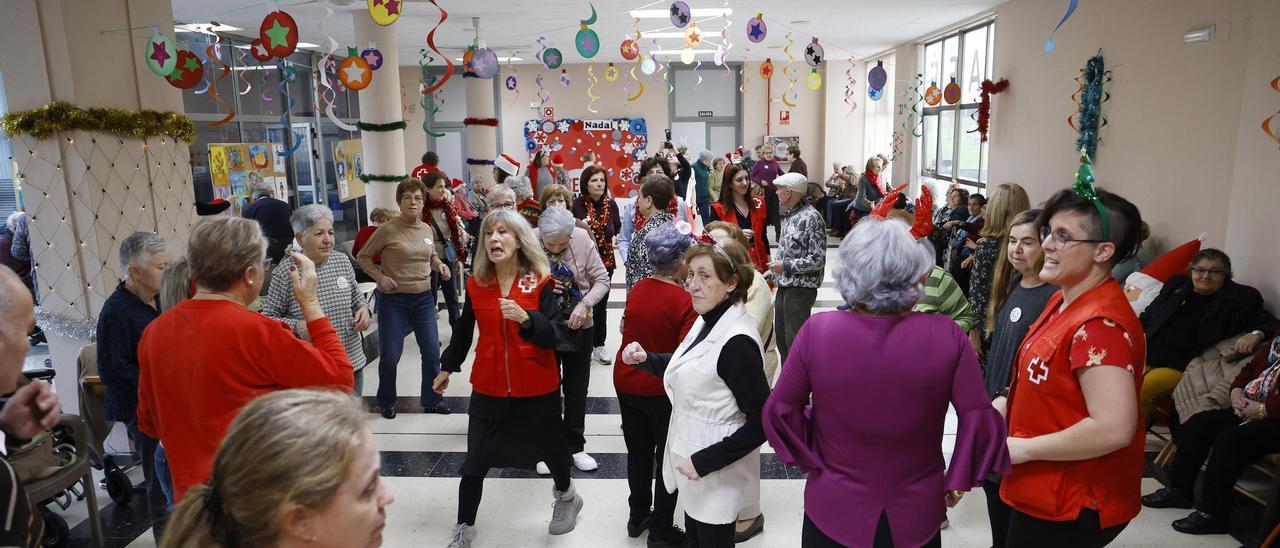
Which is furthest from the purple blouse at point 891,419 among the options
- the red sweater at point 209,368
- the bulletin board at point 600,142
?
the bulletin board at point 600,142

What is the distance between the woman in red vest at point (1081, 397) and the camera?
Result: 73.5 inches

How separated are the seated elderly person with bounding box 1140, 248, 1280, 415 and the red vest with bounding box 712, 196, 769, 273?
2.47 meters

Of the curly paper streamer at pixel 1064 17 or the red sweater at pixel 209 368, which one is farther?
the curly paper streamer at pixel 1064 17

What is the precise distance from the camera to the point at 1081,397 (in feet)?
6.35

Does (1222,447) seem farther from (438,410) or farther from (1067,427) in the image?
(438,410)

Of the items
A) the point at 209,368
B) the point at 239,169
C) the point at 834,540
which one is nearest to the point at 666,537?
the point at 834,540

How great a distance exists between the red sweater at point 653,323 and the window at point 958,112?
8355 mm

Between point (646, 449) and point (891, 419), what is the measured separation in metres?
1.50

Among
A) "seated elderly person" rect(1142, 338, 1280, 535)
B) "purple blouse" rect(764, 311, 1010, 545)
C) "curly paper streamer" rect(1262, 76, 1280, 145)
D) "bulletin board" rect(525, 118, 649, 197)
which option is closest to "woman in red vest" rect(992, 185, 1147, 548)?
"purple blouse" rect(764, 311, 1010, 545)

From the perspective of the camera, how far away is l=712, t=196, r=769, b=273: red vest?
18.7 ft

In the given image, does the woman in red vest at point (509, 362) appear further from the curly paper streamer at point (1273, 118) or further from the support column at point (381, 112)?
the support column at point (381, 112)

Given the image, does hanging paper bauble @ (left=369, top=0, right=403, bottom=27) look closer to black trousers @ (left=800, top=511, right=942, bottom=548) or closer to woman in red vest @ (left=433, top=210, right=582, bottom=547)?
woman in red vest @ (left=433, top=210, right=582, bottom=547)

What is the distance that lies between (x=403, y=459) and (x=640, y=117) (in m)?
15.0

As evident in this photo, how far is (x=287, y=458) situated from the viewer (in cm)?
108
